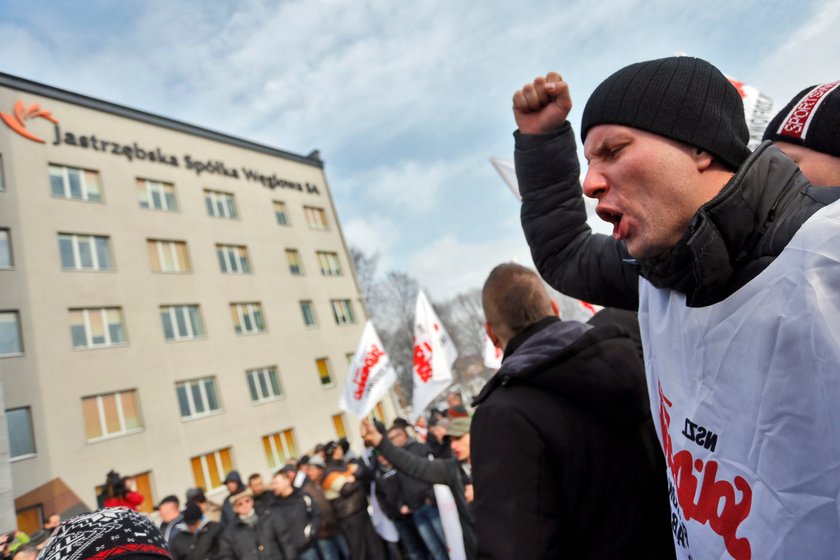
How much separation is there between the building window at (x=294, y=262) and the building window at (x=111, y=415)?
1117 centimetres

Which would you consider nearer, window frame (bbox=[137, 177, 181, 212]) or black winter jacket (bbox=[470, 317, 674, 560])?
black winter jacket (bbox=[470, 317, 674, 560])

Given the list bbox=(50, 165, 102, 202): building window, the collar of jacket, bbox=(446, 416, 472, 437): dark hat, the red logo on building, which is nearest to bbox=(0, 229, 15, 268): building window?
bbox=(50, 165, 102, 202): building window

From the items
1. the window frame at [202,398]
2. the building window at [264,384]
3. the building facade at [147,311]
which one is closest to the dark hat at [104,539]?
the building facade at [147,311]

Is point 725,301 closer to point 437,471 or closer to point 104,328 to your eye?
point 437,471

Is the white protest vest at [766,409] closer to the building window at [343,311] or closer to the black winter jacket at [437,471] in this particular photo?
the black winter jacket at [437,471]

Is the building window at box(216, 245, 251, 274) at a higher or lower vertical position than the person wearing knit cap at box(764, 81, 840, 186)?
higher

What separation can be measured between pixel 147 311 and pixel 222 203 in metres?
8.05

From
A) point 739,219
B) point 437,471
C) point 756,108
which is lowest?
point 437,471

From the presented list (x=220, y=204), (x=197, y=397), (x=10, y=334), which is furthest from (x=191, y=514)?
(x=220, y=204)

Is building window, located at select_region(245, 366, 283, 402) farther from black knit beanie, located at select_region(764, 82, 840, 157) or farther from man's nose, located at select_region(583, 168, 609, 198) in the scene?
man's nose, located at select_region(583, 168, 609, 198)

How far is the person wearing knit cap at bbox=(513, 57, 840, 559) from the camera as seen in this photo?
87cm

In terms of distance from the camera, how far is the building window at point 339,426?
2733cm

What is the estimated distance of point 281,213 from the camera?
30.8 meters

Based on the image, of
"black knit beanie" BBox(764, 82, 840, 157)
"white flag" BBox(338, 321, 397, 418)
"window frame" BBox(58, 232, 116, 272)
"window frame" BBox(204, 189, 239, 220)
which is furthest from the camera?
"window frame" BBox(204, 189, 239, 220)
